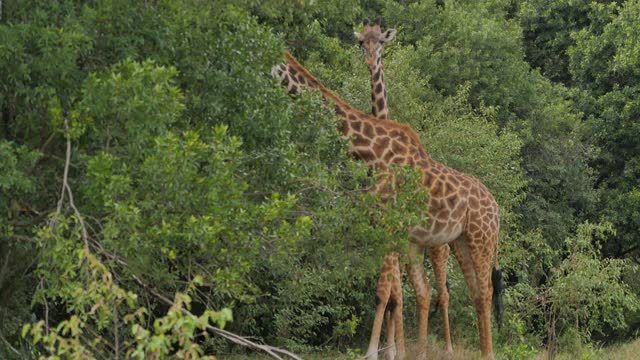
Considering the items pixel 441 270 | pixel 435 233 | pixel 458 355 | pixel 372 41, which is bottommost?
pixel 458 355

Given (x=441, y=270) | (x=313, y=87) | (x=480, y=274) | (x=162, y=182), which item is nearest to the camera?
(x=162, y=182)

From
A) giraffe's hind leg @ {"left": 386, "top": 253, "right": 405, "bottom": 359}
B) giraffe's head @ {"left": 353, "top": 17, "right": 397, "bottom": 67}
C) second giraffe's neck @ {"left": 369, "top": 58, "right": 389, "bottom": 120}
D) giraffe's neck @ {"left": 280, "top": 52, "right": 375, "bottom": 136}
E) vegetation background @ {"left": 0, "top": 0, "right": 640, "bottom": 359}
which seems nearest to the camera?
vegetation background @ {"left": 0, "top": 0, "right": 640, "bottom": 359}

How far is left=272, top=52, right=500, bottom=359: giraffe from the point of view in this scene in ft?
40.1

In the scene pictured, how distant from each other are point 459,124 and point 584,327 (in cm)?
384

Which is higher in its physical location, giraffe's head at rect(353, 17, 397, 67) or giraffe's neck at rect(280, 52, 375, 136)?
giraffe's head at rect(353, 17, 397, 67)

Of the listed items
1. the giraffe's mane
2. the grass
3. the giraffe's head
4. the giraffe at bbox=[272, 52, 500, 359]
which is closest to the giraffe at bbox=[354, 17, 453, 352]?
the giraffe's head

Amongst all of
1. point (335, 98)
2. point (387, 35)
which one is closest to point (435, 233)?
point (335, 98)

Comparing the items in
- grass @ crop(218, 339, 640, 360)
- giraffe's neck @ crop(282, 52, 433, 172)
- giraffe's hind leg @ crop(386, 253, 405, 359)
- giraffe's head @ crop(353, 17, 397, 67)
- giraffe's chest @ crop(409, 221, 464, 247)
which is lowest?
grass @ crop(218, 339, 640, 360)

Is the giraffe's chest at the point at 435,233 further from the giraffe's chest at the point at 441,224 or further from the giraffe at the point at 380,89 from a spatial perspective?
the giraffe at the point at 380,89

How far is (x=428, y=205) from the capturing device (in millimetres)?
12188

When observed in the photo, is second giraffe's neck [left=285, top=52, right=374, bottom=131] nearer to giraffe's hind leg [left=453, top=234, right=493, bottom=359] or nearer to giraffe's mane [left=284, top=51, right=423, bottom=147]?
giraffe's mane [left=284, top=51, right=423, bottom=147]

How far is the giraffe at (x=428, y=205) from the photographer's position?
12.2m

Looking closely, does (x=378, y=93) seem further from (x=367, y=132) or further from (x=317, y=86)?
(x=317, y=86)

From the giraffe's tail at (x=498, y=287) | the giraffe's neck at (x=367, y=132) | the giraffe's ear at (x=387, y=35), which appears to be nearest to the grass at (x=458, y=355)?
the giraffe's tail at (x=498, y=287)
